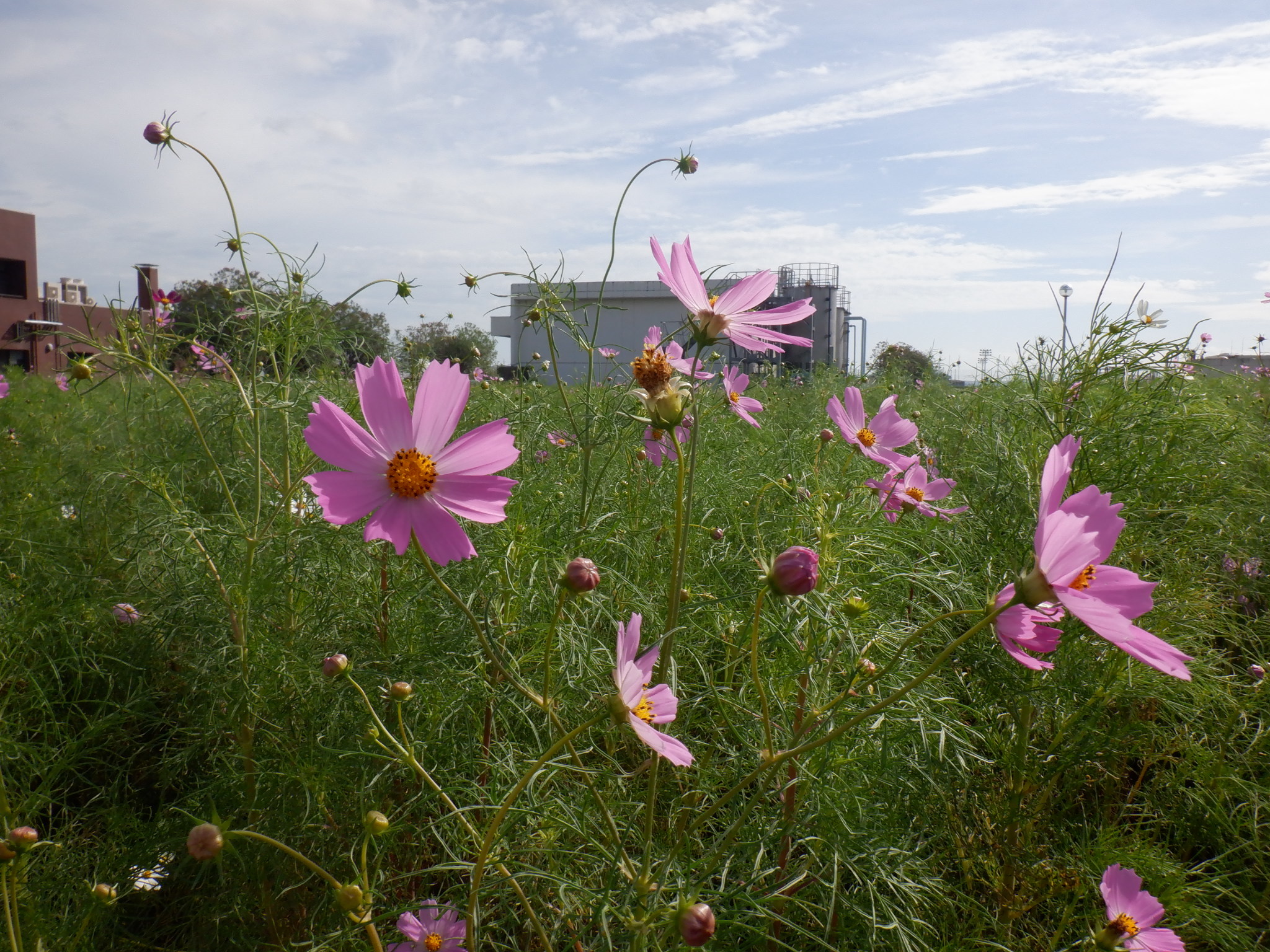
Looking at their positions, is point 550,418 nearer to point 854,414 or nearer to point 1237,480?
point 854,414

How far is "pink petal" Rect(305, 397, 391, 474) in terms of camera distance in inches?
25.7

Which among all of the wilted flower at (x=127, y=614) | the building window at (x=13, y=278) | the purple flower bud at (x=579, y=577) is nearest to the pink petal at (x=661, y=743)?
the purple flower bud at (x=579, y=577)

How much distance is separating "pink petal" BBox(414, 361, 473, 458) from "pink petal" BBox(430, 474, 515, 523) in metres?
0.03

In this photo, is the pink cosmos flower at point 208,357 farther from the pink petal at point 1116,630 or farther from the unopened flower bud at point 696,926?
the pink petal at point 1116,630

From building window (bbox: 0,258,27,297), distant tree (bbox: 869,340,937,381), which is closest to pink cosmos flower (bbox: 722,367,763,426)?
distant tree (bbox: 869,340,937,381)

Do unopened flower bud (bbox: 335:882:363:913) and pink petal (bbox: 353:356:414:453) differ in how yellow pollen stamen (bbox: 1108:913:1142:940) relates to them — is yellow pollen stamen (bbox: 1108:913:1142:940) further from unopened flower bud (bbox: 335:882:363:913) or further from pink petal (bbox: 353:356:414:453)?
pink petal (bbox: 353:356:414:453)

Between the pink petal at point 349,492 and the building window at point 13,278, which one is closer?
the pink petal at point 349,492

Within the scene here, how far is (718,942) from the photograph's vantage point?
2.66 ft

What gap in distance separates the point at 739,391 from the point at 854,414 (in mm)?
411

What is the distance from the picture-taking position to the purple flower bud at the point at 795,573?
1.92ft

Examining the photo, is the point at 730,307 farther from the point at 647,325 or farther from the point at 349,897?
the point at 647,325

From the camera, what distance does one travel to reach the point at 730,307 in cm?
83

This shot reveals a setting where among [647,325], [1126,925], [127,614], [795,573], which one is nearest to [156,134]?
[127,614]

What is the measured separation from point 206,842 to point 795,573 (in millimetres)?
495
